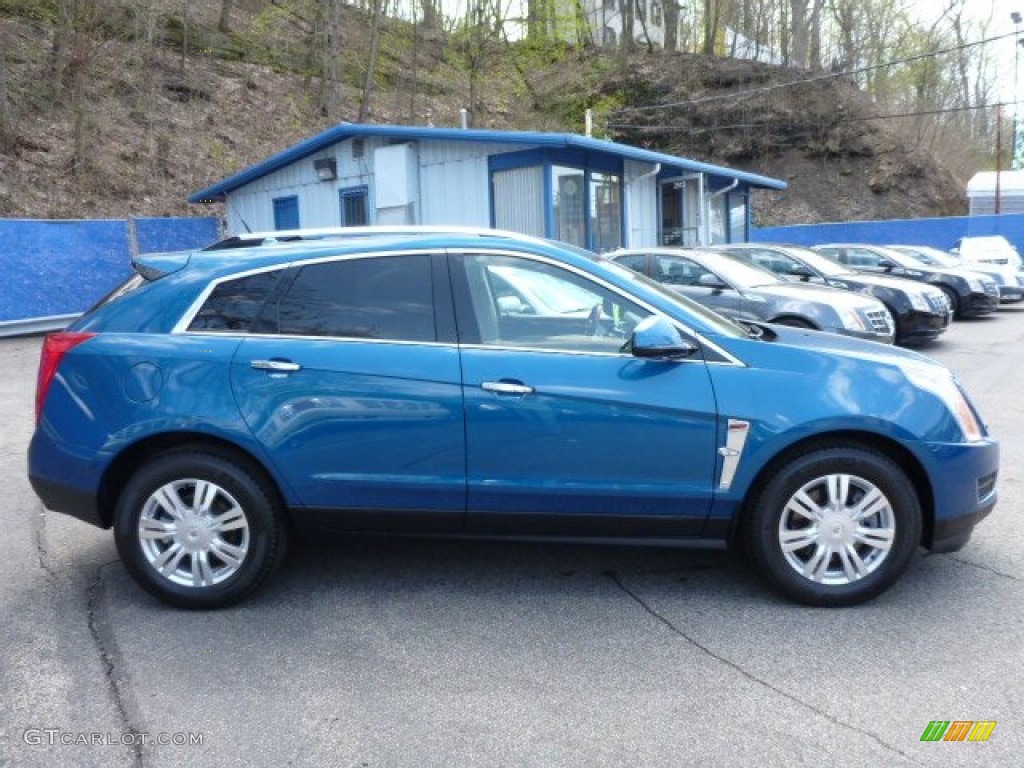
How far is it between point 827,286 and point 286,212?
36.9 feet

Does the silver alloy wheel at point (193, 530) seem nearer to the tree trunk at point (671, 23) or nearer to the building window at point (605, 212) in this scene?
the building window at point (605, 212)

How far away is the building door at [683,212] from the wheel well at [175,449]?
1609cm

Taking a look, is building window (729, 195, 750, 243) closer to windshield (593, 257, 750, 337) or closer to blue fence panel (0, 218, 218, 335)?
blue fence panel (0, 218, 218, 335)

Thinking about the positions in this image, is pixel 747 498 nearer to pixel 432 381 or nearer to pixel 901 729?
pixel 901 729

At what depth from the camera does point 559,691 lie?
343cm

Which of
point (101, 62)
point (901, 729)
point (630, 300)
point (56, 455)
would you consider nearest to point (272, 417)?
point (56, 455)

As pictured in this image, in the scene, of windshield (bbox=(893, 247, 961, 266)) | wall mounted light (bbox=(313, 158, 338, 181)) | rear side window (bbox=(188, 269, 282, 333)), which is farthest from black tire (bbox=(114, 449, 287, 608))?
windshield (bbox=(893, 247, 961, 266))

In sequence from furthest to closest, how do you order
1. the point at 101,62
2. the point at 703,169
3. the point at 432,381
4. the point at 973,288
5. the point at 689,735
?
the point at 101,62 → the point at 703,169 → the point at 973,288 → the point at 432,381 → the point at 689,735

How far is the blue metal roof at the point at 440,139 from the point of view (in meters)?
14.5

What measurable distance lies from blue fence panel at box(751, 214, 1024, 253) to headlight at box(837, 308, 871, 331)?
2134cm

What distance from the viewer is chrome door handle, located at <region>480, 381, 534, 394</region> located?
401cm

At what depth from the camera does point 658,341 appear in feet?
12.9

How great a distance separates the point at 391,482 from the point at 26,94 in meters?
24.7

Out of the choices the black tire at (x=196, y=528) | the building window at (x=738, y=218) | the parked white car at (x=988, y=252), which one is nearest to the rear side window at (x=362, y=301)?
the black tire at (x=196, y=528)
